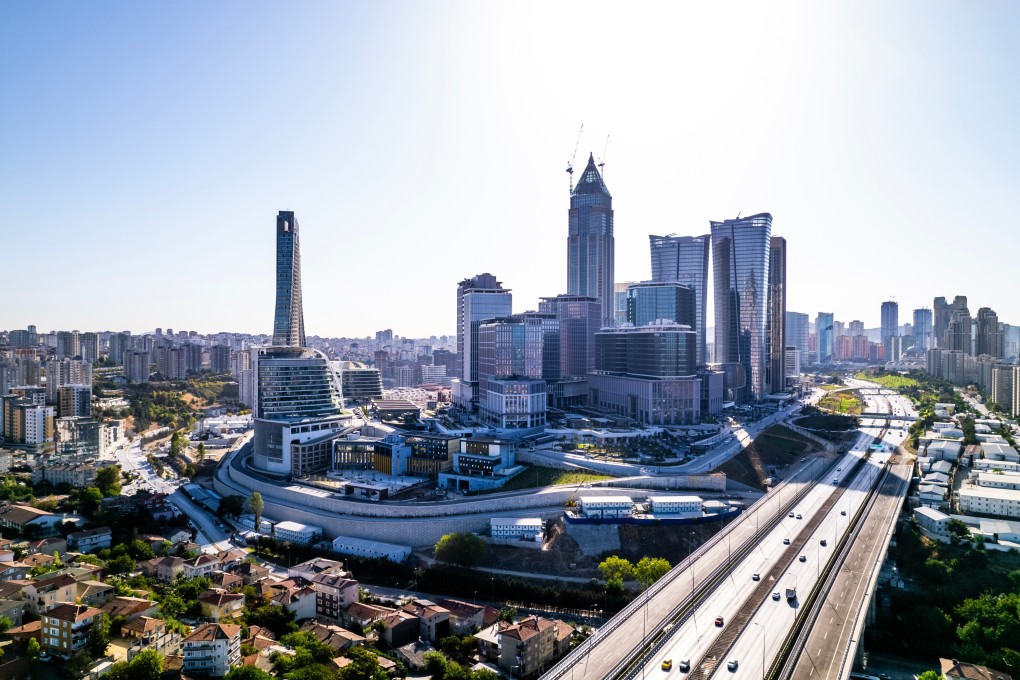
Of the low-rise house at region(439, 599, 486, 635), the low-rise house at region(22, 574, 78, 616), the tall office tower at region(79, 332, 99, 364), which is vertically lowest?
the low-rise house at region(439, 599, 486, 635)

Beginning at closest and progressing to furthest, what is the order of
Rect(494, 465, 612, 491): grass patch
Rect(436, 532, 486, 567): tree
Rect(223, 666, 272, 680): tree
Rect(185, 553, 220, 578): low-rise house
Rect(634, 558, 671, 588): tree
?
1. Rect(223, 666, 272, 680): tree
2. Rect(634, 558, 671, 588): tree
3. Rect(185, 553, 220, 578): low-rise house
4. Rect(436, 532, 486, 567): tree
5. Rect(494, 465, 612, 491): grass patch

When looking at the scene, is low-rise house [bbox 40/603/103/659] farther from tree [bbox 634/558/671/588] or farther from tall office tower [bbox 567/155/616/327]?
tall office tower [bbox 567/155/616/327]

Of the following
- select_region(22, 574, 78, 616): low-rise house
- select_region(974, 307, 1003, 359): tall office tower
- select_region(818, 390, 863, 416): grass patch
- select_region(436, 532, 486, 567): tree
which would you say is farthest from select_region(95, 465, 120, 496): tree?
A: select_region(974, 307, 1003, 359): tall office tower

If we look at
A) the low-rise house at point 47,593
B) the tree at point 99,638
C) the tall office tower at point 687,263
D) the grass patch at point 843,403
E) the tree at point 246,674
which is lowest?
the tree at point 246,674

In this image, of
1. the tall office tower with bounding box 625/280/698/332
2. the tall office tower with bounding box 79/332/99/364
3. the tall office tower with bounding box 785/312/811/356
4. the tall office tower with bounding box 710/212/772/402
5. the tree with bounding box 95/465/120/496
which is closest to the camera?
the tree with bounding box 95/465/120/496

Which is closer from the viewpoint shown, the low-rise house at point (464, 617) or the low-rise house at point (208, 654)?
the low-rise house at point (208, 654)

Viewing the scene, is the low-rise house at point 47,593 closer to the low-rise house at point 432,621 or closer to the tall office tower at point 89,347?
the low-rise house at point 432,621

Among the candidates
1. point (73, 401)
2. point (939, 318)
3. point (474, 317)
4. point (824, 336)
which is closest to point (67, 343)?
point (73, 401)

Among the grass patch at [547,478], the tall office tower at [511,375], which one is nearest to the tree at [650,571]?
the grass patch at [547,478]
